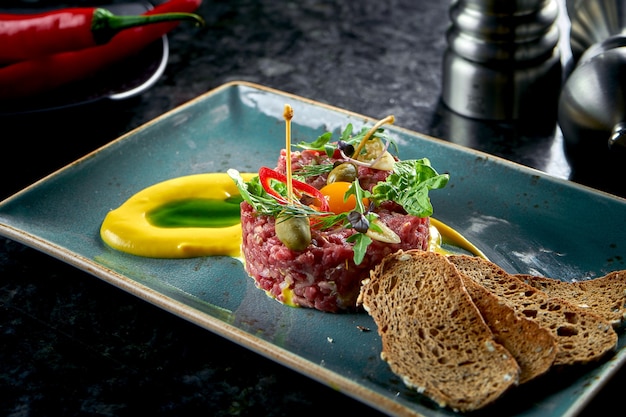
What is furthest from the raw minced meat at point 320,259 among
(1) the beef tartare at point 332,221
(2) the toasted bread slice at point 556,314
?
(2) the toasted bread slice at point 556,314

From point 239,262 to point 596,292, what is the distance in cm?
137

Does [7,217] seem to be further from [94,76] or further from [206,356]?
[94,76]

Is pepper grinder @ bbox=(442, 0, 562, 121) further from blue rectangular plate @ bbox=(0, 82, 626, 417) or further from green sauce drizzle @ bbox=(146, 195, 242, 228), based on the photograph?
green sauce drizzle @ bbox=(146, 195, 242, 228)

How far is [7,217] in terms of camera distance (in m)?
3.49

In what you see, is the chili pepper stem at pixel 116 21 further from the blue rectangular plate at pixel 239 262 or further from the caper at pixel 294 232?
the caper at pixel 294 232

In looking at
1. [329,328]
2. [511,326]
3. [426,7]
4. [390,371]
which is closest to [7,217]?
[329,328]

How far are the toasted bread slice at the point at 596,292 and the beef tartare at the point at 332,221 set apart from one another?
49 cm

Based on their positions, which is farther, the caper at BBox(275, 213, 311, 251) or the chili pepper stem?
the chili pepper stem

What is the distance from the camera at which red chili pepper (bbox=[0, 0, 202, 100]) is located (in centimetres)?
466

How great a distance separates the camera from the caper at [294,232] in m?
3.00

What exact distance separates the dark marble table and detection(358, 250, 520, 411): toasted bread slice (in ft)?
0.77

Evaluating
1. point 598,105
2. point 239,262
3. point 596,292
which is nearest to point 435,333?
point 596,292

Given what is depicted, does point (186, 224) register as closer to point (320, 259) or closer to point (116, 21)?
point (320, 259)

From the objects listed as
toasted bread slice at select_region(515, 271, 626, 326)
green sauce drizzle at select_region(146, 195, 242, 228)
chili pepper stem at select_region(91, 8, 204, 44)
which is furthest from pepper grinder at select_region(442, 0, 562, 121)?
toasted bread slice at select_region(515, 271, 626, 326)
